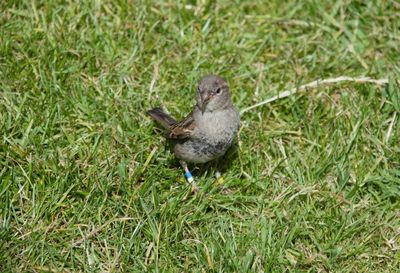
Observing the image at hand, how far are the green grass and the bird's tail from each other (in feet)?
0.48

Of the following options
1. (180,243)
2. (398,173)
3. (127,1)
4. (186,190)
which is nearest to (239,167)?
(186,190)

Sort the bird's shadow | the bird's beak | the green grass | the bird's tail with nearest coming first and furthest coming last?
the green grass < the bird's beak < the bird's tail < the bird's shadow

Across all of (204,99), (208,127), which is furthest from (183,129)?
(204,99)

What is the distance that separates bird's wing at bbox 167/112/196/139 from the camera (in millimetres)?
5516

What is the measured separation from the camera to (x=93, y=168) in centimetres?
548

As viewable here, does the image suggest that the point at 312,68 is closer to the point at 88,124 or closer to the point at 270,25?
the point at 270,25

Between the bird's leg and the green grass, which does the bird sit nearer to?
the bird's leg

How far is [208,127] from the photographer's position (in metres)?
5.46

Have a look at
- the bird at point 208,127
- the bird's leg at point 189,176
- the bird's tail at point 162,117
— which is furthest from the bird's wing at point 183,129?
the bird's leg at point 189,176

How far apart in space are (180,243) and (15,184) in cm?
139

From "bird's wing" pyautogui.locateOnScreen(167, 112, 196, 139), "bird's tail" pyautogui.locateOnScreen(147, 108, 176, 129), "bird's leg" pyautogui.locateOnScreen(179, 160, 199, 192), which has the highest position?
"bird's wing" pyautogui.locateOnScreen(167, 112, 196, 139)

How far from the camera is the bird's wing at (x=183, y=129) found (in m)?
5.52

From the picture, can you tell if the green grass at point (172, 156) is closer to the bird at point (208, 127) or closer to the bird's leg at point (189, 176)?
the bird's leg at point (189, 176)

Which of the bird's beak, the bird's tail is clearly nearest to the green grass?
the bird's tail
